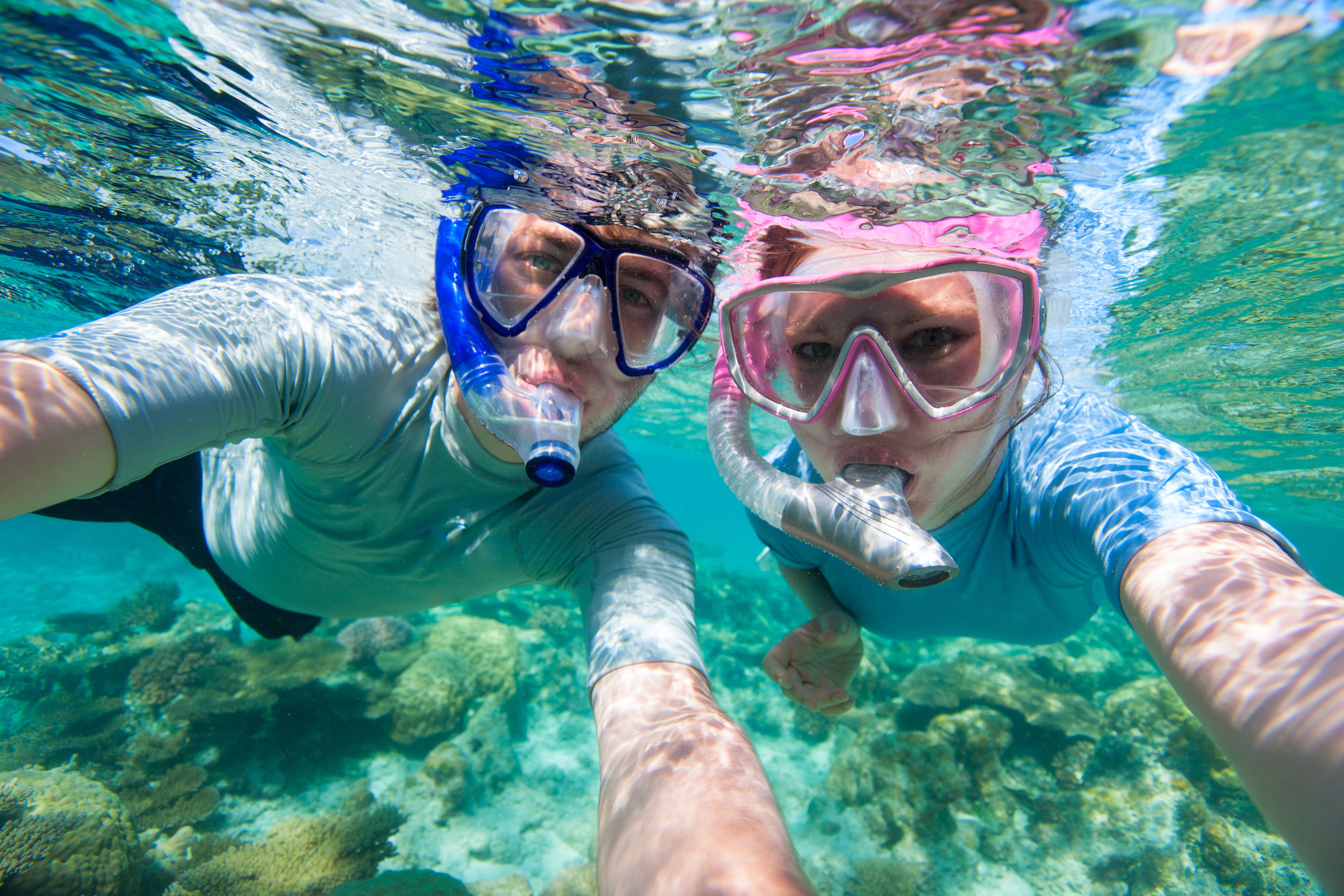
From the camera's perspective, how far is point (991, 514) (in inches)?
122

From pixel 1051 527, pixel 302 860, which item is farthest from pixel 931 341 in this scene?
pixel 302 860

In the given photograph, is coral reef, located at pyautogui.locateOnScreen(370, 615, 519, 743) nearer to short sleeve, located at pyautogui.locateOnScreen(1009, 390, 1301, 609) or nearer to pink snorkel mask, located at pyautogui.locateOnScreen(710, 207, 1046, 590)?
pink snorkel mask, located at pyautogui.locateOnScreen(710, 207, 1046, 590)

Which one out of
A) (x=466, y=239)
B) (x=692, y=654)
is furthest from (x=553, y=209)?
(x=692, y=654)

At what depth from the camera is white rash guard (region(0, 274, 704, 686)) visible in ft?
6.71

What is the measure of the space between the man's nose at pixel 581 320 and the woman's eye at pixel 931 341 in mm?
Result: 1662

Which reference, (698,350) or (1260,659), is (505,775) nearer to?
(698,350)

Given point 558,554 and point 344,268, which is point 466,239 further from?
point 344,268

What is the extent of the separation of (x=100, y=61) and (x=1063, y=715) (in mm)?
13511

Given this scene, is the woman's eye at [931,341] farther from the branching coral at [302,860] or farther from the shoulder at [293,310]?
the branching coral at [302,860]

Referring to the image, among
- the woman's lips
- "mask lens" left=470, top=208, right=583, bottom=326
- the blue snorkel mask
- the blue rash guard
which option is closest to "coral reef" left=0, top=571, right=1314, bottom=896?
the blue rash guard

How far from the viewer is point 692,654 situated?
2.36 metres

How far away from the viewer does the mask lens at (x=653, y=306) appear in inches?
141

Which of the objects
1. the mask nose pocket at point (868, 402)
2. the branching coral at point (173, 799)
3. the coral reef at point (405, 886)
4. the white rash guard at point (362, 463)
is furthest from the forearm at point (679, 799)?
the branching coral at point (173, 799)

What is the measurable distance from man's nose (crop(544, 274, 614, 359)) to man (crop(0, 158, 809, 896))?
0.01 metres
